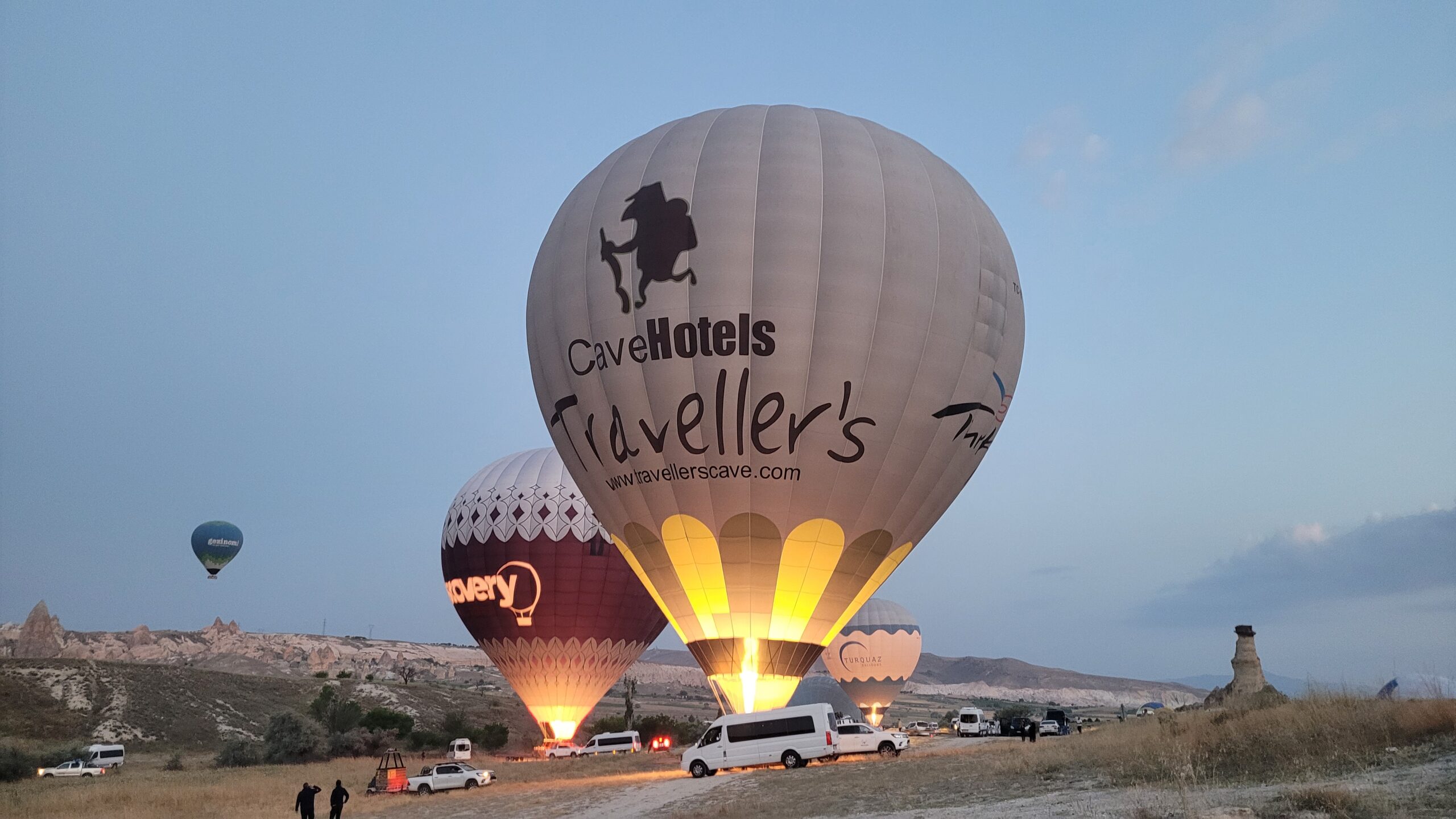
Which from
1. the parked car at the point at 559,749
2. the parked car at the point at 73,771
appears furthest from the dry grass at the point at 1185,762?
the parked car at the point at 73,771

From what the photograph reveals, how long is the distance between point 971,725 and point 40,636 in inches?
4485

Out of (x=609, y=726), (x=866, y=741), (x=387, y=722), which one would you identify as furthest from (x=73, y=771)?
(x=866, y=741)

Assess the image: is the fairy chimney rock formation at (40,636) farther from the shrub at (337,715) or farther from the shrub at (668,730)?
the shrub at (668,730)

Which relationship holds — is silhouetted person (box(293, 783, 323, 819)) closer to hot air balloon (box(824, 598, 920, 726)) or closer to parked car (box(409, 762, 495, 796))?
parked car (box(409, 762, 495, 796))

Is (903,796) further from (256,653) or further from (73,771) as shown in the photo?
(256,653)

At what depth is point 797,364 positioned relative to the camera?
22922 millimetres

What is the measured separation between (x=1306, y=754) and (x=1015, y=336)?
13.8 m

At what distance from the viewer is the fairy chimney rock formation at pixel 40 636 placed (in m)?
119

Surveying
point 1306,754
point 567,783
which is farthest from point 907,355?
point 567,783

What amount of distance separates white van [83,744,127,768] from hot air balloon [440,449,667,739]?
13668 mm

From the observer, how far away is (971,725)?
174 ft

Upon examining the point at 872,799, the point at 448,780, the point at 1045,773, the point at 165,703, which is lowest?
the point at 448,780

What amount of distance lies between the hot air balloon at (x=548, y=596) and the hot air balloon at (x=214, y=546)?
30225mm

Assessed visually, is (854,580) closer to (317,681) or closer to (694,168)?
(694,168)
